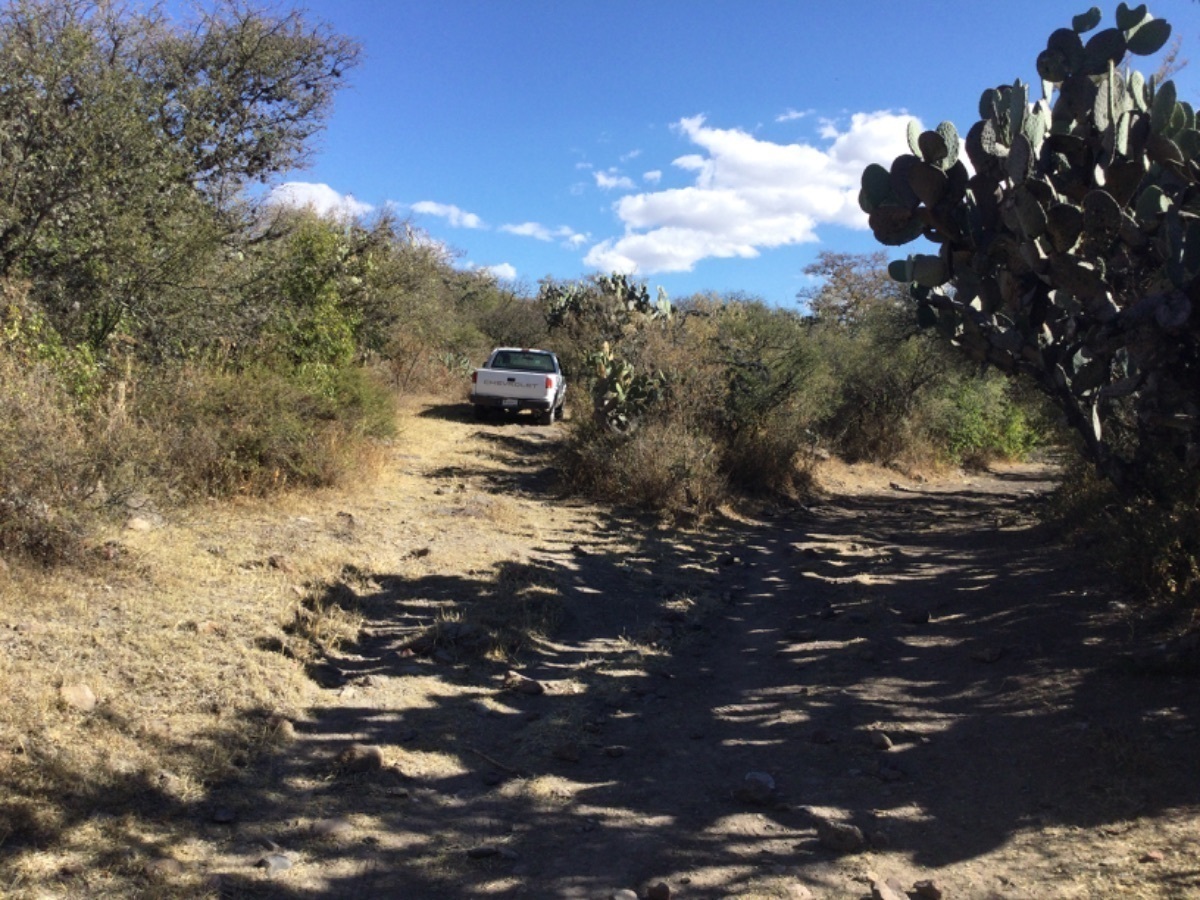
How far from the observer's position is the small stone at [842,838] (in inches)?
155

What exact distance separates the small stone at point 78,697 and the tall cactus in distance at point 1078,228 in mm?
5942

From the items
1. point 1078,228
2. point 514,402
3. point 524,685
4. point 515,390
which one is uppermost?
point 1078,228

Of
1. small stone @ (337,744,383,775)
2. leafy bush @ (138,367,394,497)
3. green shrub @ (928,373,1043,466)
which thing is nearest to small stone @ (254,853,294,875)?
small stone @ (337,744,383,775)

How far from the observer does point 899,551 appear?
10836 millimetres

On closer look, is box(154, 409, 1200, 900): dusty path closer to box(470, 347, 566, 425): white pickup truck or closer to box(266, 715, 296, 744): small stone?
box(266, 715, 296, 744): small stone

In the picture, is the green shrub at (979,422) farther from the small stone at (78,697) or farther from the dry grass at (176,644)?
the small stone at (78,697)

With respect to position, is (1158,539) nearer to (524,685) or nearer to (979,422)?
(524,685)

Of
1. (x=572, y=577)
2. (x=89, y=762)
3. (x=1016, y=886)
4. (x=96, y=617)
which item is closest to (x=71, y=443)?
(x=96, y=617)

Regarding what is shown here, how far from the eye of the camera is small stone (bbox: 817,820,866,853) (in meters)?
3.93

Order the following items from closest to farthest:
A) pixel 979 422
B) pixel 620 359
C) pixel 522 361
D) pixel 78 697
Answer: pixel 78 697 < pixel 620 359 < pixel 522 361 < pixel 979 422

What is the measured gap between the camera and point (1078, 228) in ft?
19.7

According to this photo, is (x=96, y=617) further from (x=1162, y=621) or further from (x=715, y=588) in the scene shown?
(x=1162, y=621)

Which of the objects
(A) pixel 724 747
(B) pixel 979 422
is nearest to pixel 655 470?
(A) pixel 724 747

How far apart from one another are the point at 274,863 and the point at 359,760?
3.04 feet
